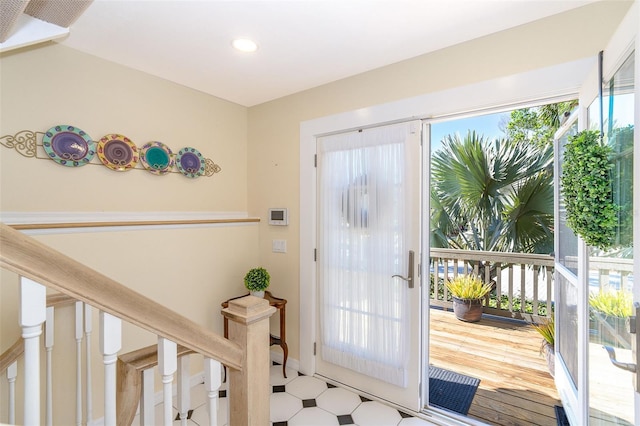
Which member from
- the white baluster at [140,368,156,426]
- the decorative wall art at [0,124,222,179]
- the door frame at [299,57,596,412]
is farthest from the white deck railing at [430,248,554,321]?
the white baluster at [140,368,156,426]

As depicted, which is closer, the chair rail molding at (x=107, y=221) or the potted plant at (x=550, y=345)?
the chair rail molding at (x=107, y=221)

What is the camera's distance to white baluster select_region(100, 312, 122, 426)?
0.77 metres

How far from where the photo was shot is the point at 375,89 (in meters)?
2.35

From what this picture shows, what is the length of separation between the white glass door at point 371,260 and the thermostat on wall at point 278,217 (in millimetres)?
374

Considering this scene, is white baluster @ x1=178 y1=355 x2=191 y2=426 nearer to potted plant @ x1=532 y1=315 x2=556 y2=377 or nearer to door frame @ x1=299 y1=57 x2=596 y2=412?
door frame @ x1=299 y1=57 x2=596 y2=412

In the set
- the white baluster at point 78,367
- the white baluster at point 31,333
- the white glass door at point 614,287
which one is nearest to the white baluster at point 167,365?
the white baluster at point 31,333

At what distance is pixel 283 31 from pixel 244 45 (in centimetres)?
31

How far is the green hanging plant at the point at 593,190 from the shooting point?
1.17 metres

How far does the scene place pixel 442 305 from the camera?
442 cm

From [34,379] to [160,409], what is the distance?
200cm

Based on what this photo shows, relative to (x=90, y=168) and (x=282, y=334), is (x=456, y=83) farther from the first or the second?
(x=90, y=168)

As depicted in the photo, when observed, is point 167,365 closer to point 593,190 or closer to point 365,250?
point 593,190

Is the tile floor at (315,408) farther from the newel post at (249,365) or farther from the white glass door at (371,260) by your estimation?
the newel post at (249,365)

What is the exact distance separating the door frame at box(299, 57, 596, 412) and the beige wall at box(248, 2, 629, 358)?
0.04 meters
